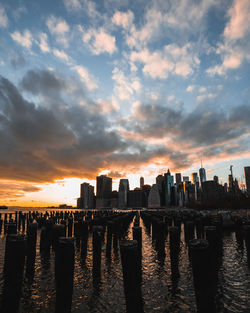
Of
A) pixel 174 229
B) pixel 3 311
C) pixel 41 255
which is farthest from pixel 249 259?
pixel 41 255

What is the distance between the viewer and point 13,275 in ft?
19.9

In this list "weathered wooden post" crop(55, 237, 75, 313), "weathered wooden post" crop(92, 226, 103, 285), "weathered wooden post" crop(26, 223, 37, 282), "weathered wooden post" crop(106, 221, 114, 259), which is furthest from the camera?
"weathered wooden post" crop(106, 221, 114, 259)

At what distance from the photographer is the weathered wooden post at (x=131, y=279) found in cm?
597

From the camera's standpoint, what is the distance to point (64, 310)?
6500mm

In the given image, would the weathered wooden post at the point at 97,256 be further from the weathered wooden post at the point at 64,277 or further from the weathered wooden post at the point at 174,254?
the weathered wooden post at the point at 174,254

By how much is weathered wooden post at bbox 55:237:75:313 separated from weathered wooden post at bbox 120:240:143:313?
206 cm

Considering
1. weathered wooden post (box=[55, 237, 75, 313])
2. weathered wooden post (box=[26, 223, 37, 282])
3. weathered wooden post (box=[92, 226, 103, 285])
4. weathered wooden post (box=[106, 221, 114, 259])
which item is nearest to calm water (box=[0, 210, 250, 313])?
weathered wooden post (box=[92, 226, 103, 285])

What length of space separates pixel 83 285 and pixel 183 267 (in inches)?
231

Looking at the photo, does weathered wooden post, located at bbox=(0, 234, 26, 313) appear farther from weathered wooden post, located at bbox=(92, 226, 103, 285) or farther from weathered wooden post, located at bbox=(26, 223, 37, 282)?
weathered wooden post, located at bbox=(26, 223, 37, 282)

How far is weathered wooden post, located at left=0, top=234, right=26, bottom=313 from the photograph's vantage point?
5.93 m

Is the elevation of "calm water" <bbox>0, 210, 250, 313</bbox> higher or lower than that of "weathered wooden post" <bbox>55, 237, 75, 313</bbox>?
lower

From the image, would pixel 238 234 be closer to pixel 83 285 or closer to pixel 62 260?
pixel 83 285

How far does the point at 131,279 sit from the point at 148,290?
11.0 feet

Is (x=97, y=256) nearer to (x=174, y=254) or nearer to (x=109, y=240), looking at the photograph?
(x=174, y=254)
